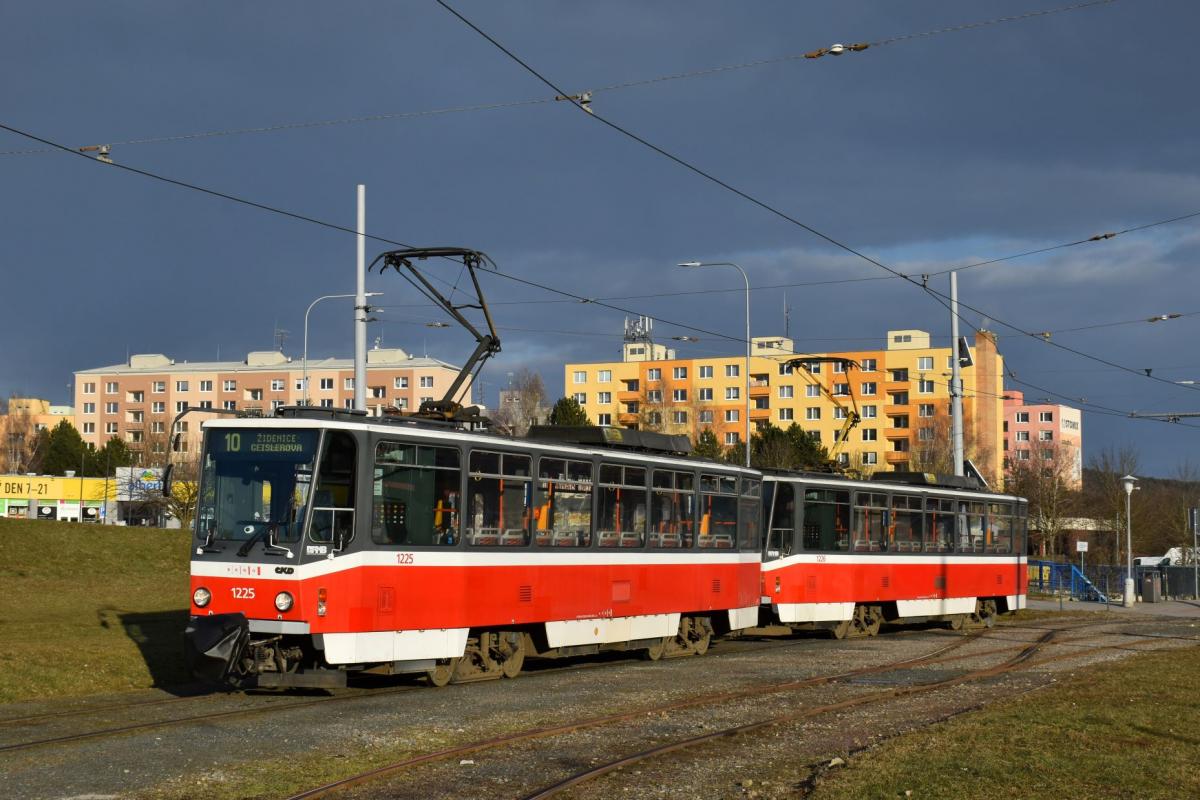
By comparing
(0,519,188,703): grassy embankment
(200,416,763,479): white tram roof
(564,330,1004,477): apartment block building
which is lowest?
(0,519,188,703): grassy embankment

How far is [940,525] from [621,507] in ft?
41.5

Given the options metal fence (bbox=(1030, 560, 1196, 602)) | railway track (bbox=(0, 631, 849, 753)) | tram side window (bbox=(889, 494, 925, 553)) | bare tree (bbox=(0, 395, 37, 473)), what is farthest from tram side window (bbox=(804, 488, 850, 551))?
bare tree (bbox=(0, 395, 37, 473))

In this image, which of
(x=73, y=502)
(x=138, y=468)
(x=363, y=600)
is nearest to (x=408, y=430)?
(x=363, y=600)

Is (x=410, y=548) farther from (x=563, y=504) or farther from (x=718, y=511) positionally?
(x=718, y=511)

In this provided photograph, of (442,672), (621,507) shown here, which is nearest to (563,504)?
(621,507)

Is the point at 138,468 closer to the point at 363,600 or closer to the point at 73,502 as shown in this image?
the point at 73,502

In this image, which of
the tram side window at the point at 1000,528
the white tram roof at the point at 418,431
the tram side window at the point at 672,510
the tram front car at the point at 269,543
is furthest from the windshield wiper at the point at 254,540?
the tram side window at the point at 1000,528

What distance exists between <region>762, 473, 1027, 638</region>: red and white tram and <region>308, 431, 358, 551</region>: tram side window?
12.1 meters

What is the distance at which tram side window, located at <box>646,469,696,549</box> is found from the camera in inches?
837

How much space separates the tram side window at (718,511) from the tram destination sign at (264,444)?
875 centimetres

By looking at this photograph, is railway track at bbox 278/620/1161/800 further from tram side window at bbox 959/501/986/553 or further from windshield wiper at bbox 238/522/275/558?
tram side window at bbox 959/501/986/553

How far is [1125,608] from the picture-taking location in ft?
145

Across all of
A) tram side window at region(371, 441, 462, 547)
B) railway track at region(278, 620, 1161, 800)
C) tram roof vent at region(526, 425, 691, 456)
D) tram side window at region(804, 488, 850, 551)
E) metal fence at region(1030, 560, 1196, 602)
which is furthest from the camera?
metal fence at region(1030, 560, 1196, 602)

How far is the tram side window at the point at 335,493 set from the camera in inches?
597
